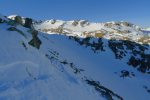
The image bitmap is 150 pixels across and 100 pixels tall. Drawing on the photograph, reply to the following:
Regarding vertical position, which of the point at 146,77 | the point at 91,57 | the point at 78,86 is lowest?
the point at 146,77

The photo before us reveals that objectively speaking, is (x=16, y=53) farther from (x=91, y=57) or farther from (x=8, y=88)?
(x=91, y=57)

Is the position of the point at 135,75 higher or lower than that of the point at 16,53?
lower

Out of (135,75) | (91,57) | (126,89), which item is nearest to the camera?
(126,89)

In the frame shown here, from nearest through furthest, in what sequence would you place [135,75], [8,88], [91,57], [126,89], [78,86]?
[8,88] < [78,86] < [126,89] < [135,75] < [91,57]

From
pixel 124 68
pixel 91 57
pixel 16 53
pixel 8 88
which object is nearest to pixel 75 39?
pixel 91 57

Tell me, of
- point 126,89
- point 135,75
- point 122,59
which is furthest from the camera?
point 122,59

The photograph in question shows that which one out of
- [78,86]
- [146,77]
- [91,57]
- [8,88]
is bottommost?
[146,77]

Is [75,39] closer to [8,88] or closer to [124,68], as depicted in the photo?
[124,68]

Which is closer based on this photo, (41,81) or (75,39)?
(41,81)

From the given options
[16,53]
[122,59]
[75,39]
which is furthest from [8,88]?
[75,39]
